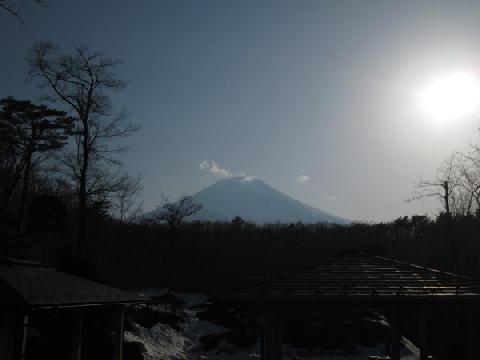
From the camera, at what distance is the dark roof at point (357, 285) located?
11305mm

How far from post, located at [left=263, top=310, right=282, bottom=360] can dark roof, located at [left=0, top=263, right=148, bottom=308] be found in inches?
196

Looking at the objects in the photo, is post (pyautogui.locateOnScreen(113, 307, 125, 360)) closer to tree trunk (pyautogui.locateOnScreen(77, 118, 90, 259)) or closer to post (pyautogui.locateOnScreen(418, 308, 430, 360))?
tree trunk (pyautogui.locateOnScreen(77, 118, 90, 259))

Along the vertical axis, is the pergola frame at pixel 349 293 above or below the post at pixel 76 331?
above

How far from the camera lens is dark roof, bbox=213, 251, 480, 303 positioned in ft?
37.1

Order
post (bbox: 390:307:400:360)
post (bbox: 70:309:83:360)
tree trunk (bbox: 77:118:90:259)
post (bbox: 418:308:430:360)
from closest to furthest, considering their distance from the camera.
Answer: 1. post (bbox: 418:308:430:360)
2. post (bbox: 390:307:400:360)
3. post (bbox: 70:309:83:360)
4. tree trunk (bbox: 77:118:90:259)

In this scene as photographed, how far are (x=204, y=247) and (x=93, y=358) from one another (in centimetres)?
2537

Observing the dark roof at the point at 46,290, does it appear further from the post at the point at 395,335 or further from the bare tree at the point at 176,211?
the bare tree at the point at 176,211

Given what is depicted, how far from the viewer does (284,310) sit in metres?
11.8

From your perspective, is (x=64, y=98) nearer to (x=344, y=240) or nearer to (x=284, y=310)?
(x=284, y=310)

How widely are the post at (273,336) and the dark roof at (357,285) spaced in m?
0.58

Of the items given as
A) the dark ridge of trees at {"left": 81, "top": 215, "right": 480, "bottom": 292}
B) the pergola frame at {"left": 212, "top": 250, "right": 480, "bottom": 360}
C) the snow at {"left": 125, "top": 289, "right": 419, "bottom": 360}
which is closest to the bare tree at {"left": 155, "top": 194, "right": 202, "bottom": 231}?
the dark ridge of trees at {"left": 81, "top": 215, "right": 480, "bottom": 292}

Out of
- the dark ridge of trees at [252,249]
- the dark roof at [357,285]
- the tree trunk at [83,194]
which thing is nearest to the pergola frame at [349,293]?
the dark roof at [357,285]

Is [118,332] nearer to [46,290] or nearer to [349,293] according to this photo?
[46,290]

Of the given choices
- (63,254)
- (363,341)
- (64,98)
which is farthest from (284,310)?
(64,98)
